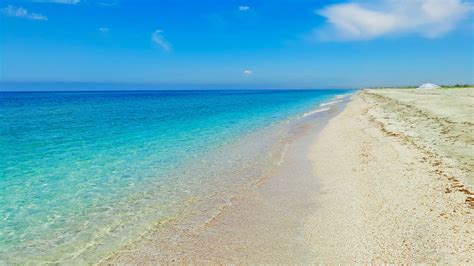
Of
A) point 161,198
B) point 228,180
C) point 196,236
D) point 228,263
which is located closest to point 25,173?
point 161,198

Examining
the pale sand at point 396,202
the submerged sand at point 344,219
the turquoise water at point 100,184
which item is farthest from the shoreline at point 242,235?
the turquoise water at point 100,184

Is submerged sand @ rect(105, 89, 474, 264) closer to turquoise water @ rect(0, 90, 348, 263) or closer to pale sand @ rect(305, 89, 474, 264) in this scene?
pale sand @ rect(305, 89, 474, 264)

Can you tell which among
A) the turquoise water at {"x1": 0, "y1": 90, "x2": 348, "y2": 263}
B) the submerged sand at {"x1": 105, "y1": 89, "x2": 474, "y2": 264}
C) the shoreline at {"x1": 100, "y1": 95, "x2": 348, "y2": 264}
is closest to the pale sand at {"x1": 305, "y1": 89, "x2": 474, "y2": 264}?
the submerged sand at {"x1": 105, "y1": 89, "x2": 474, "y2": 264}

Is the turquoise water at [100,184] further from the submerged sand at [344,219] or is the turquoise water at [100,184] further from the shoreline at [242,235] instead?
the submerged sand at [344,219]

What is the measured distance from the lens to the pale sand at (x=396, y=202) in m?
5.58

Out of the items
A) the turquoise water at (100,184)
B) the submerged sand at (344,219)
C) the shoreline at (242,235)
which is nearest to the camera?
the submerged sand at (344,219)

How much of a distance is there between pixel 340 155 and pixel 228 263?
902cm

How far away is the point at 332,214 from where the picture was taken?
7414mm

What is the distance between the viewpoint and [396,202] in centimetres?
768

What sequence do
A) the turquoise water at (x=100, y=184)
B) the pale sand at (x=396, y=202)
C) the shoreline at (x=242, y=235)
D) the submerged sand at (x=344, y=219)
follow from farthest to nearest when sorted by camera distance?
the turquoise water at (x=100, y=184), the shoreline at (x=242, y=235), the submerged sand at (x=344, y=219), the pale sand at (x=396, y=202)

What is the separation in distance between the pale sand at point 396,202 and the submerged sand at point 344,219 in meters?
0.02

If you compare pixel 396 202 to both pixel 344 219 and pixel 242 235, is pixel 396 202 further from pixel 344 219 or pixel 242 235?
pixel 242 235

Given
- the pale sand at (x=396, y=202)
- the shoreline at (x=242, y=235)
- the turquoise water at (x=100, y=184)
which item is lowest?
the turquoise water at (x=100, y=184)

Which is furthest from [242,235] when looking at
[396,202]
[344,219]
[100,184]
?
[100,184]
